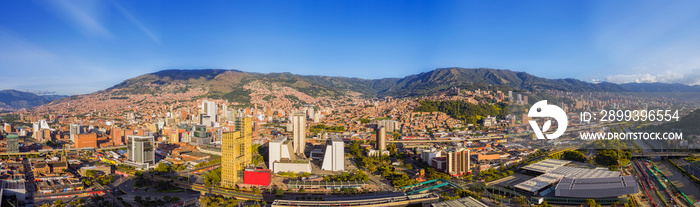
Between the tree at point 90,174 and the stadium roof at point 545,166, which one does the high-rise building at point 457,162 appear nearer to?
the stadium roof at point 545,166

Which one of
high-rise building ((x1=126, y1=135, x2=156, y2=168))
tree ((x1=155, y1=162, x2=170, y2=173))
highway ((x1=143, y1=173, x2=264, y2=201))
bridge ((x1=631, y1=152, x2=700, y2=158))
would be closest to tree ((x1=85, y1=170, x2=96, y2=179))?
high-rise building ((x1=126, y1=135, x2=156, y2=168))

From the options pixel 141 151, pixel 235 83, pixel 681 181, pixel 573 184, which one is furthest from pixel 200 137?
pixel 235 83

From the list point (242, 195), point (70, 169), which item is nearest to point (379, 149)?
point (242, 195)

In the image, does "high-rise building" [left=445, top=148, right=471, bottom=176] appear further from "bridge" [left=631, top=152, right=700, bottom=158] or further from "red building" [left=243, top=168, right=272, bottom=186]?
"bridge" [left=631, top=152, right=700, bottom=158]

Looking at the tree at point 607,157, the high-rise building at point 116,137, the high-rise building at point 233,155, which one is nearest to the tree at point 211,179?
the high-rise building at point 233,155

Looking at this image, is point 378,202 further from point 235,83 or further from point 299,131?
point 235,83

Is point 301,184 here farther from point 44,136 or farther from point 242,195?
point 44,136
